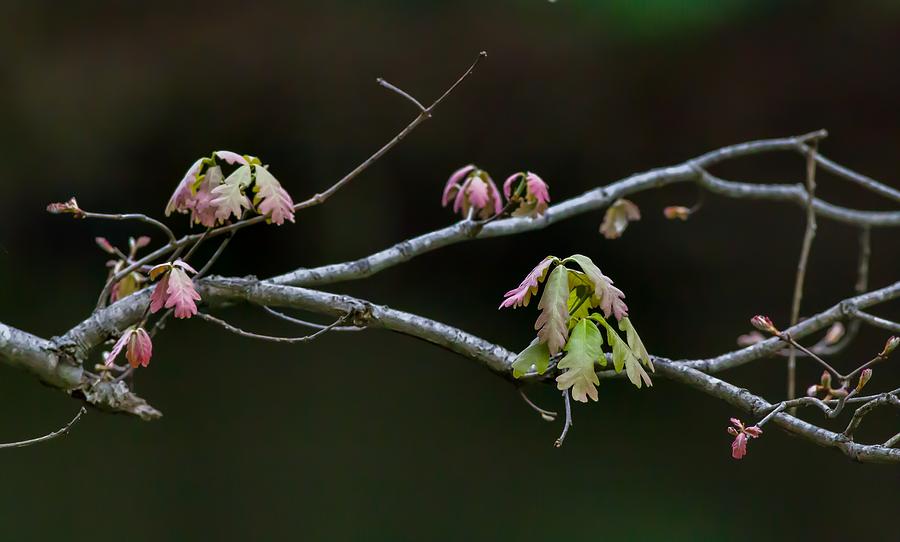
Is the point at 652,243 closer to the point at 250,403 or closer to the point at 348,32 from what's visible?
the point at 348,32

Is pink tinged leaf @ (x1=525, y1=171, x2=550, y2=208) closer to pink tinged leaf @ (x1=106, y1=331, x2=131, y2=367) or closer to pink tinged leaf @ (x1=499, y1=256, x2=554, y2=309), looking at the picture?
pink tinged leaf @ (x1=499, y1=256, x2=554, y2=309)

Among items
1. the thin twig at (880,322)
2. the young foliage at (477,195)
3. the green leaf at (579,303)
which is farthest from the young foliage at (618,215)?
the green leaf at (579,303)

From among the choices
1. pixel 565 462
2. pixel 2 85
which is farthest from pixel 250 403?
pixel 2 85

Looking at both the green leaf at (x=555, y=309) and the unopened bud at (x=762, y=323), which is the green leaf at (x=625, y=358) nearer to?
the green leaf at (x=555, y=309)

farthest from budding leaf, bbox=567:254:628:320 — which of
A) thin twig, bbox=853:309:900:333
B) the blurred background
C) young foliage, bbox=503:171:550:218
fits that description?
the blurred background

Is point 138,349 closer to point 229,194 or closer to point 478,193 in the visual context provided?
point 229,194
